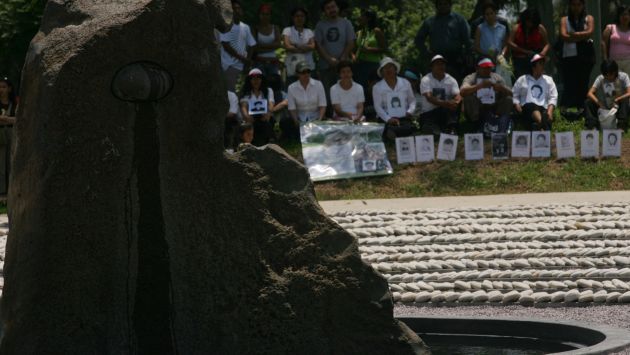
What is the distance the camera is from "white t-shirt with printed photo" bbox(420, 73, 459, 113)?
17375mm

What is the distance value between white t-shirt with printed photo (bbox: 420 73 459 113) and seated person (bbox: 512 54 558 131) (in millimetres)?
806

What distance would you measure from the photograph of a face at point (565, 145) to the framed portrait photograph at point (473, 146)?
95 centimetres

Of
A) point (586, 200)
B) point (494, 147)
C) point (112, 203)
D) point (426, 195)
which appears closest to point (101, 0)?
point (112, 203)

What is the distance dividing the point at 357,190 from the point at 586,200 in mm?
3067

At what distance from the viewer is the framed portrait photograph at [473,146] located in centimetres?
1666

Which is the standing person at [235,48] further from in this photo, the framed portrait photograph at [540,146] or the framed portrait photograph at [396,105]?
the framed portrait photograph at [540,146]

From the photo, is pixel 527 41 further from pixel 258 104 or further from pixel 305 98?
pixel 258 104

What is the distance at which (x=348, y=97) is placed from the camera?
55.9 feet

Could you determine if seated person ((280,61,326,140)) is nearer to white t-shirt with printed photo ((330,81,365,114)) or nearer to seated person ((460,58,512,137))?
white t-shirt with printed photo ((330,81,365,114))

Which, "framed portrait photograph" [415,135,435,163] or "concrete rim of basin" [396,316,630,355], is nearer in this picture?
"concrete rim of basin" [396,316,630,355]

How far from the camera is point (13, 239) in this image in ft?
21.0

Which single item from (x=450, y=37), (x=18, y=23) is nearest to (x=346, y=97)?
(x=450, y=37)

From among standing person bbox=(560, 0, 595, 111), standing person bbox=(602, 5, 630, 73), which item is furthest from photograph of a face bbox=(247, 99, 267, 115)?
standing person bbox=(602, 5, 630, 73)

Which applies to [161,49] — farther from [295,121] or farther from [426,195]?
[295,121]
